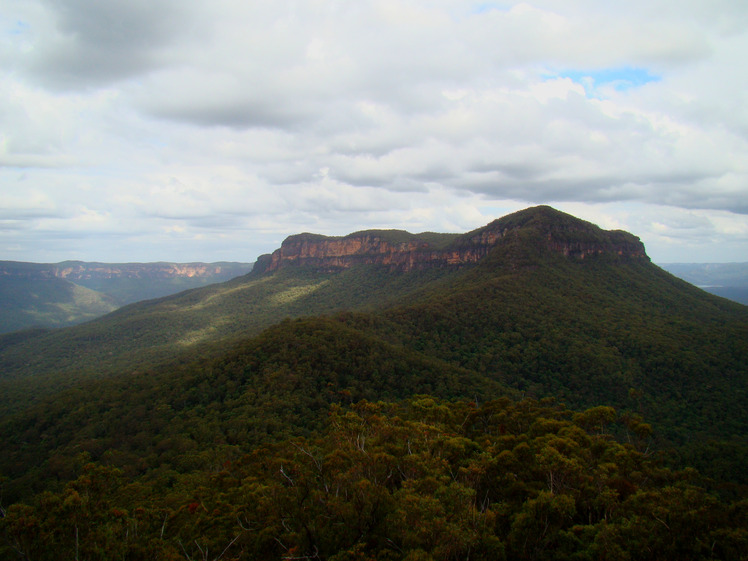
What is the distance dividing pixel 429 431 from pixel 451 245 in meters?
108

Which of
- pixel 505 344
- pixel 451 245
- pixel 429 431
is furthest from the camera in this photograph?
pixel 451 245

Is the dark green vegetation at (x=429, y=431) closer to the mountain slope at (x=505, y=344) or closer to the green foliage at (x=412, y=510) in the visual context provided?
the green foliage at (x=412, y=510)

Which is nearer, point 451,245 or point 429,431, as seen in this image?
point 429,431

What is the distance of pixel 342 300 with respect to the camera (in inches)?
5236

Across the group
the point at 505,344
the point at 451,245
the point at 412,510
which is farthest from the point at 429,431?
the point at 451,245

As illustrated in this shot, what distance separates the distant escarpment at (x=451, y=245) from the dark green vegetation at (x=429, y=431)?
1.76 m

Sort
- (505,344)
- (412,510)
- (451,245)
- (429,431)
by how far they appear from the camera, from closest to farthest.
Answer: (412,510), (429,431), (505,344), (451,245)

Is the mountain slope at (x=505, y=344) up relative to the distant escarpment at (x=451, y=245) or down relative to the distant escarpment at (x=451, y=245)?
down

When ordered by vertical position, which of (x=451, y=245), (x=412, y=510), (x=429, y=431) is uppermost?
(x=451, y=245)

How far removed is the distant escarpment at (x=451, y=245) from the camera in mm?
93875

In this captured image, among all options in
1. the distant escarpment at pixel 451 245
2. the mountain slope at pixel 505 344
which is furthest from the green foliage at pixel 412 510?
the distant escarpment at pixel 451 245

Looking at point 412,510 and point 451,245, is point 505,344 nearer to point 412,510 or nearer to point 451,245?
point 412,510

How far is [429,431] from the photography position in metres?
22.4

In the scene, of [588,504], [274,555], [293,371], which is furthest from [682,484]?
[293,371]
